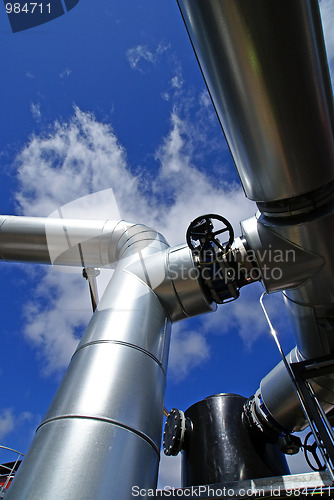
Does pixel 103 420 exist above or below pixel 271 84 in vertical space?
below

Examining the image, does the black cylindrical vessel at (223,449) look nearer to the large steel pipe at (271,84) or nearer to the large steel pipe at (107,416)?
the large steel pipe at (107,416)

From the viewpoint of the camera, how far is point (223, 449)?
1.81 m

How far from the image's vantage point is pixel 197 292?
1.47 metres

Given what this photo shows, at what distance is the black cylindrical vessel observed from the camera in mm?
1705

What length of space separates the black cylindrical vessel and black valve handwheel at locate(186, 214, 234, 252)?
1.24 metres

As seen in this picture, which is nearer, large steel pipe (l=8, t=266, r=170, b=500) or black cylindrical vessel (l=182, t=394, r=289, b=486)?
large steel pipe (l=8, t=266, r=170, b=500)

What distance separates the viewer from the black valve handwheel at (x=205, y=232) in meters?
1.44

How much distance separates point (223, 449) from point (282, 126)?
5.86 feet

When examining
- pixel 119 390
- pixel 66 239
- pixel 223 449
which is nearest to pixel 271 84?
pixel 119 390

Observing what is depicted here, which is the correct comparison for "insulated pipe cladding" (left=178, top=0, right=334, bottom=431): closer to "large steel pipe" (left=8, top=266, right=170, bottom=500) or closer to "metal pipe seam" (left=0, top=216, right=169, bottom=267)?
"large steel pipe" (left=8, top=266, right=170, bottom=500)

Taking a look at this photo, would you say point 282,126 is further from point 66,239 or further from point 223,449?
point 223,449

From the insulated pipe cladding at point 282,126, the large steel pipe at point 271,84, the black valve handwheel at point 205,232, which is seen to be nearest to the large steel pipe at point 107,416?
the black valve handwheel at point 205,232

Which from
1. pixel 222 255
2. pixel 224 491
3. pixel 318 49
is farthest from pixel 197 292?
pixel 318 49

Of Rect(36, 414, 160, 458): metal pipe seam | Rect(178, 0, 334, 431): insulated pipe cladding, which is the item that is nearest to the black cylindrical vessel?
Rect(178, 0, 334, 431): insulated pipe cladding
